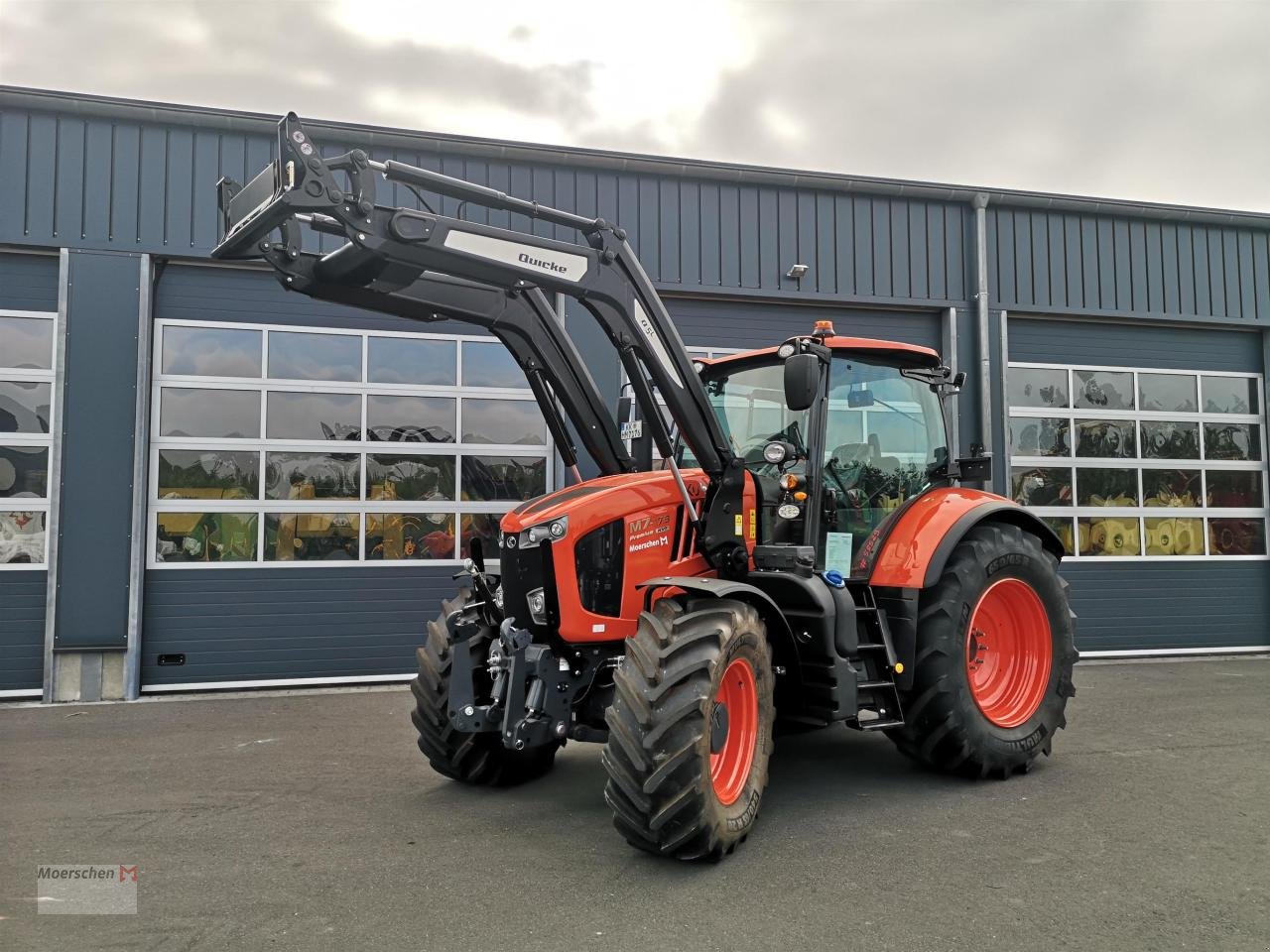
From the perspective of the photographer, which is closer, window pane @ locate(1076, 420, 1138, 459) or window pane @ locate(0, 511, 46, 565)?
window pane @ locate(0, 511, 46, 565)

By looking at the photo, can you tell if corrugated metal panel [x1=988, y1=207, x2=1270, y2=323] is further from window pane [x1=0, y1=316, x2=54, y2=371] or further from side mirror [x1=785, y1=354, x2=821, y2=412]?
window pane [x1=0, y1=316, x2=54, y2=371]

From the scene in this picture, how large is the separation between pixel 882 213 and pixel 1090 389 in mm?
3312

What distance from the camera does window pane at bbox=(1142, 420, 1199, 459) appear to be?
11211mm

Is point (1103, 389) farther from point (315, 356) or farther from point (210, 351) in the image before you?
point (210, 351)

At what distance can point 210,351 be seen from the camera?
8.87 metres

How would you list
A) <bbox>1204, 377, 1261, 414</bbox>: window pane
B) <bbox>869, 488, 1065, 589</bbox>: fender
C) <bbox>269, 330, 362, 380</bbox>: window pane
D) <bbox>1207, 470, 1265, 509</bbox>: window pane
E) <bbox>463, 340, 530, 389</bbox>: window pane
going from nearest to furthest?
<bbox>869, 488, 1065, 589</bbox>: fender → <bbox>269, 330, 362, 380</bbox>: window pane → <bbox>463, 340, 530, 389</bbox>: window pane → <bbox>1207, 470, 1265, 509</bbox>: window pane → <bbox>1204, 377, 1261, 414</bbox>: window pane

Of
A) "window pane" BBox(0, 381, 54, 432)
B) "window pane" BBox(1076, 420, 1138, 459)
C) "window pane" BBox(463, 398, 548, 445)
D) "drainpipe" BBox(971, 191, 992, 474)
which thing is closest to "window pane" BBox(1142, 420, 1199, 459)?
"window pane" BBox(1076, 420, 1138, 459)

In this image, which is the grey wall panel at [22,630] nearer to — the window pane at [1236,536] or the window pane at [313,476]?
the window pane at [313,476]

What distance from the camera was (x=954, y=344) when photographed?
10.6 meters

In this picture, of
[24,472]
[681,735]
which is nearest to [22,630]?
[24,472]

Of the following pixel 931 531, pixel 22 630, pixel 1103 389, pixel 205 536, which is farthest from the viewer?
pixel 1103 389

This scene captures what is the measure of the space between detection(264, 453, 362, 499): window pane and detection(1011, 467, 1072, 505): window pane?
722 centimetres

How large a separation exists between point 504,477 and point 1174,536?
7990mm

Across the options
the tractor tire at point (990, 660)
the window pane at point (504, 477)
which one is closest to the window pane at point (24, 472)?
the window pane at point (504, 477)
